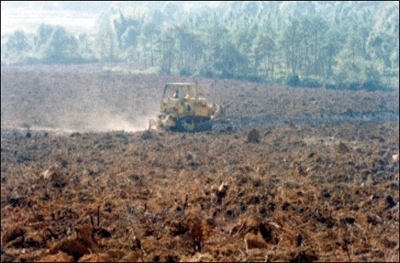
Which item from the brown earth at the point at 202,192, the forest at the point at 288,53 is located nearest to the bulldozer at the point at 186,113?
the brown earth at the point at 202,192

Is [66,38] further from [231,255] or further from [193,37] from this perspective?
[231,255]

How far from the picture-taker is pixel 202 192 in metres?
13.2

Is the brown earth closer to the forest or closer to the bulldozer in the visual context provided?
the bulldozer

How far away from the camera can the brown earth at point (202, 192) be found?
29.6 feet

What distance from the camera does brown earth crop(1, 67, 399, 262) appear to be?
902 centimetres

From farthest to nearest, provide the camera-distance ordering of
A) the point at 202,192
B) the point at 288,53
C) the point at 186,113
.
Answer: the point at 288,53, the point at 186,113, the point at 202,192

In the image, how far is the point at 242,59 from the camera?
64.8 m

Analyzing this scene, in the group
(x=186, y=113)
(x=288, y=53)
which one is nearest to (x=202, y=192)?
(x=186, y=113)

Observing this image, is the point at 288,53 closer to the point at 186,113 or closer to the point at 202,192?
the point at 186,113

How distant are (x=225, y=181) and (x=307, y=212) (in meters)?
2.83

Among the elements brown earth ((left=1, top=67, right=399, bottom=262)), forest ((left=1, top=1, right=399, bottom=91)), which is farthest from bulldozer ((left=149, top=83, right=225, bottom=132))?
forest ((left=1, top=1, right=399, bottom=91))

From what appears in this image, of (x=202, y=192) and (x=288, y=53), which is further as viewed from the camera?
(x=288, y=53)

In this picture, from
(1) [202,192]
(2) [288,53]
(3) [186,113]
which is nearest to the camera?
(1) [202,192]

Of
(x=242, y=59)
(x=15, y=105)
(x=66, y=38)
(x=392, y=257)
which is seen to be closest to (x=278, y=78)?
(x=242, y=59)
